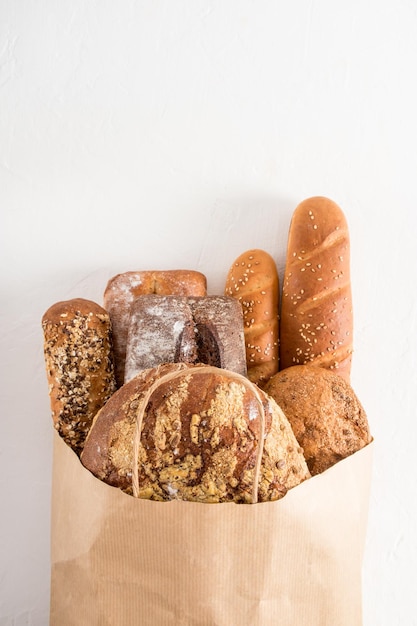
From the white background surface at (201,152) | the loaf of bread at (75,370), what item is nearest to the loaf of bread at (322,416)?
the white background surface at (201,152)

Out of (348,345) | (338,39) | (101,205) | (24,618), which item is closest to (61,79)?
(101,205)

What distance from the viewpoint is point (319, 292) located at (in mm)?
1533

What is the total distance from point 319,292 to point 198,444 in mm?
611

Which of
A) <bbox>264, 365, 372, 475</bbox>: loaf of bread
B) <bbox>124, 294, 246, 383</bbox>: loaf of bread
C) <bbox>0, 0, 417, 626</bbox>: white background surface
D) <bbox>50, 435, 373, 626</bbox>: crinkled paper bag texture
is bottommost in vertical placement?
<bbox>50, 435, 373, 626</bbox>: crinkled paper bag texture

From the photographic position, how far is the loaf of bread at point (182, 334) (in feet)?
4.57

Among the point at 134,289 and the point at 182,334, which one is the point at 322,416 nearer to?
the point at 182,334

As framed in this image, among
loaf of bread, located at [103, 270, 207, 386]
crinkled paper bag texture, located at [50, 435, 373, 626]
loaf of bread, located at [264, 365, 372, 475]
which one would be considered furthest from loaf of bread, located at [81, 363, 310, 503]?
loaf of bread, located at [103, 270, 207, 386]

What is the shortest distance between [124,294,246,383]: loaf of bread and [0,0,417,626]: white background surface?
265mm

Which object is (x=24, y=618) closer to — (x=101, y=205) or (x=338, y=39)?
(x=101, y=205)

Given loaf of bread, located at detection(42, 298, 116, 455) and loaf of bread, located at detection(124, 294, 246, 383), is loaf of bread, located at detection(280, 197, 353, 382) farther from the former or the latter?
loaf of bread, located at detection(42, 298, 116, 455)

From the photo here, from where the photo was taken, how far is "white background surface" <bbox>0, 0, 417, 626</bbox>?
66.4 inches

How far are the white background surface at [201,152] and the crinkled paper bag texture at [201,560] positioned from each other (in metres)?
0.57

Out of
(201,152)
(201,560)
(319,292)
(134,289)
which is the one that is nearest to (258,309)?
(319,292)

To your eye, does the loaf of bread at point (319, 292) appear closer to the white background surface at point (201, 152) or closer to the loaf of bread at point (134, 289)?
the white background surface at point (201, 152)
